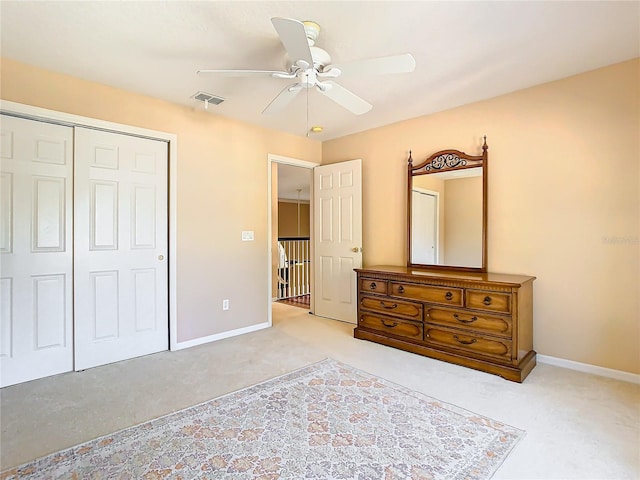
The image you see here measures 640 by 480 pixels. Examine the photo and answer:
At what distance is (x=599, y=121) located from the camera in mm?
2783

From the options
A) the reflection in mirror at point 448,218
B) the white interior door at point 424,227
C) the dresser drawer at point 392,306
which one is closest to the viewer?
the dresser drawer at point 392,306

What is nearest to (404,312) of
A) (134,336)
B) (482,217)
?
(482,217)

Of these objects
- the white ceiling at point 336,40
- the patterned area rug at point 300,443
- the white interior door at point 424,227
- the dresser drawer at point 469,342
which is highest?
the white ceiling at point 336,40

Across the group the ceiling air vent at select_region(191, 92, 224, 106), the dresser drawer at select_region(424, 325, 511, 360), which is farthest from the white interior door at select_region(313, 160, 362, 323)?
the ceiling air vent at select_region(191, 92, 224, 106)

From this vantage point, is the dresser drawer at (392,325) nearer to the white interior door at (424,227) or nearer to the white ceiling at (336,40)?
the white interior door at (424,227)

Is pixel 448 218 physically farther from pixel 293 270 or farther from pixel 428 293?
pixel 293 270

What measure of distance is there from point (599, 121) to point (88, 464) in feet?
13.7

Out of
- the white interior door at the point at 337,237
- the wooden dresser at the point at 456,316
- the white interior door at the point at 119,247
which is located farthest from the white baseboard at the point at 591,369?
the white interior door at the point at 119,247

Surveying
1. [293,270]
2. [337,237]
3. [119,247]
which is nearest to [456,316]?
[337,237]

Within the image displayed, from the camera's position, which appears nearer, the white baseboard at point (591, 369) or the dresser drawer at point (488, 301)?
the white baseboard at point (591, 369)

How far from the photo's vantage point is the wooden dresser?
2768 millimetres

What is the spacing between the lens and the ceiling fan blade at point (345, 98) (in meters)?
2.36

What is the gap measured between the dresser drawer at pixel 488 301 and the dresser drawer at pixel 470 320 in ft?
0.21

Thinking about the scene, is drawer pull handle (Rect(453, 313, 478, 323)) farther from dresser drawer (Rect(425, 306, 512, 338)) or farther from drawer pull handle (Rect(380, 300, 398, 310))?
drawer pull handle (Rect(380, 300, 398, 310))
